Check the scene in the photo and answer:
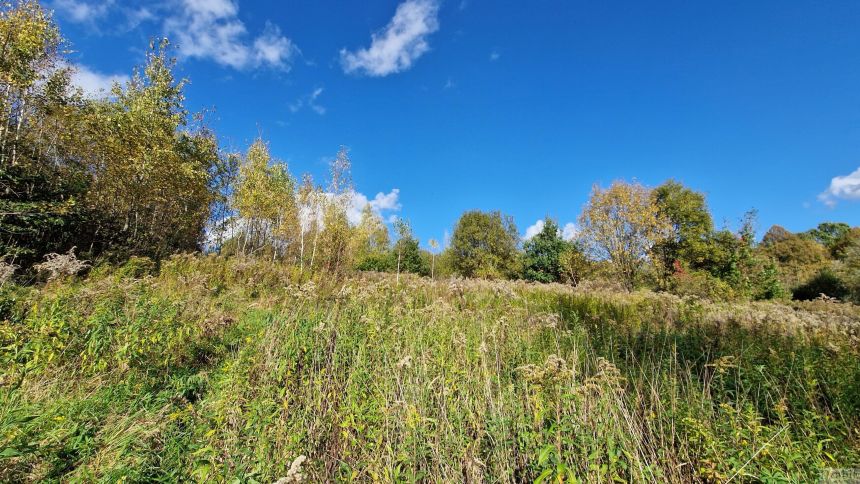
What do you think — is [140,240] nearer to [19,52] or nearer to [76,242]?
[76,242]

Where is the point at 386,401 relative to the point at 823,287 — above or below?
below

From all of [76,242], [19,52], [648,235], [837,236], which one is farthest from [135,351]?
[837,236]

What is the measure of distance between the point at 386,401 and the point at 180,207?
20592 millimetres

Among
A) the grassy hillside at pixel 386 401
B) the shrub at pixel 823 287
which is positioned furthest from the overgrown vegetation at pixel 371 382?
the shrub at pixel 823 287

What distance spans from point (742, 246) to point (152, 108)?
32.7 meters

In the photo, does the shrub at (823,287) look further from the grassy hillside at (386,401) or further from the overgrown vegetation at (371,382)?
the grassy hillside at (386,401)

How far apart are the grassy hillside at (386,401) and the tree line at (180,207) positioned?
2.71 metres

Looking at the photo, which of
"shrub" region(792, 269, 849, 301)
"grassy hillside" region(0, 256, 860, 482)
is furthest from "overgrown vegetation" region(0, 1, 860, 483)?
"shrub" region(792, 269, 849, 301)

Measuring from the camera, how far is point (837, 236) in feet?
140

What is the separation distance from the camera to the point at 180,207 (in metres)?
18.1

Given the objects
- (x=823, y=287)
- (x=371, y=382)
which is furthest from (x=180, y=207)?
(x=823, y=287)

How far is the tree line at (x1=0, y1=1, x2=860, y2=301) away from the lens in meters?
9.61

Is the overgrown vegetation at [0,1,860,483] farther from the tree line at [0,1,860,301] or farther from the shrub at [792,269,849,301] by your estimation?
the shrub at [792,269,849,301]

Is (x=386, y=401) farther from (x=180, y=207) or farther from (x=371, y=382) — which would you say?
(x=180, y=207)
